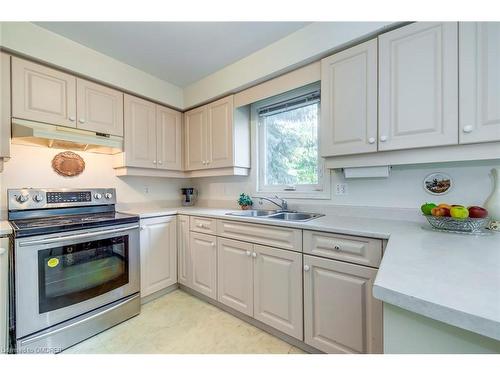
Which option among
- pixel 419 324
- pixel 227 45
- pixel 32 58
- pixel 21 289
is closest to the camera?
pixel 419 324

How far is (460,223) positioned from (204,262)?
188 centimetres

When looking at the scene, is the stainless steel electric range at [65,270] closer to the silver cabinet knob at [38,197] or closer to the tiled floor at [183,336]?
the silver cabinet knob at [38,197]

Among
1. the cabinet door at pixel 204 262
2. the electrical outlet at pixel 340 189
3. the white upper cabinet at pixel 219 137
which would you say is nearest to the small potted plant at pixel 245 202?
the white upper cabinet at pixel 219 137

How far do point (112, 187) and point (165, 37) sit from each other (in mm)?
1595

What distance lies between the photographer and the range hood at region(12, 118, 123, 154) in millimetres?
1578

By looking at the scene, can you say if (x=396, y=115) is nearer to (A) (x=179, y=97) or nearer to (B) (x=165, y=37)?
(B) (x=165, y=37)

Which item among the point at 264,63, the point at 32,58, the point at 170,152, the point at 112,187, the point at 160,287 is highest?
the point at 264,63

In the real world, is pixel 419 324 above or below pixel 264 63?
below

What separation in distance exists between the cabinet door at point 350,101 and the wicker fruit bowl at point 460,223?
0.55 meters

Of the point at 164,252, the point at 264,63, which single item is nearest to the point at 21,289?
the point at 164,252

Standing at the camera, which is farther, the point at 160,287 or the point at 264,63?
the point at 160,287

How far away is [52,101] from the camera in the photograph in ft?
5.81

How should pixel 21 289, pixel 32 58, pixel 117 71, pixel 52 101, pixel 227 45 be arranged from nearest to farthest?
pixel 21 289, pixel 32 58, pixel 52 101, pixel 227 45, pixel 117 71

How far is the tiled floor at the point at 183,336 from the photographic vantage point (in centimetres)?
152
